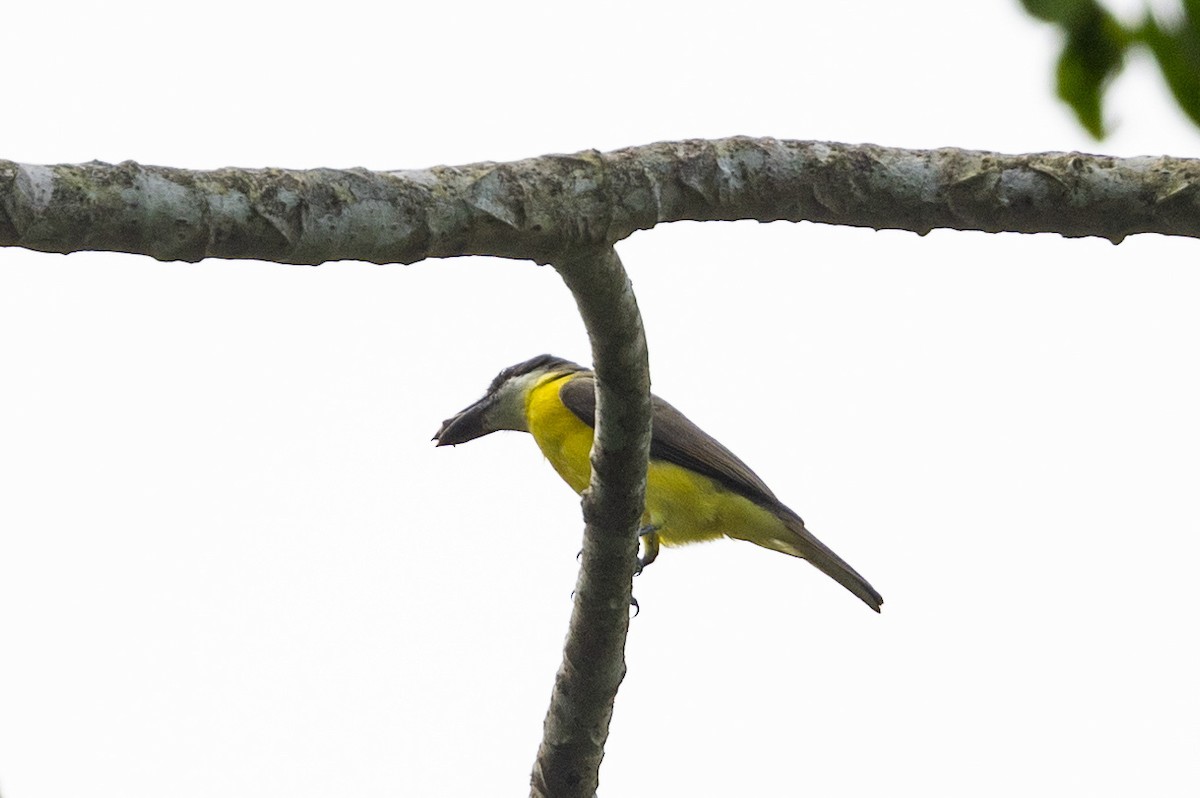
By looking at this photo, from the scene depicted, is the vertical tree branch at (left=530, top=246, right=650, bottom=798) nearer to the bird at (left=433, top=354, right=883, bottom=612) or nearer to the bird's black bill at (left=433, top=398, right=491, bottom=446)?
the bird at (left=433, top=354, right=883, bottom=612)

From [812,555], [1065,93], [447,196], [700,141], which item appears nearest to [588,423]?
[812,555]

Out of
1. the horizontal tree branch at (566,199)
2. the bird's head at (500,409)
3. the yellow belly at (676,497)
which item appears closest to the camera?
the horizontal tree branch at (566,199)

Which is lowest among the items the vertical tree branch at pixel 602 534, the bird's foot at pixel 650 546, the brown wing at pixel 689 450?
the vertical tree branch at pixel 602 534

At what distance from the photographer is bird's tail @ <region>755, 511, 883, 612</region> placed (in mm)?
6367

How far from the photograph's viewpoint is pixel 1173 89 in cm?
126

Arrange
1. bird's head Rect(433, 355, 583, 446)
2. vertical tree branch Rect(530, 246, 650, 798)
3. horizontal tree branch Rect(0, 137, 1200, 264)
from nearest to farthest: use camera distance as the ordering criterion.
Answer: horizontal tree branch Rect(0, 137, 1200, 264)
vertical tree branch Rect(530, 246, 650, 798)
bird's head Rect(433, 355, 583, 446)

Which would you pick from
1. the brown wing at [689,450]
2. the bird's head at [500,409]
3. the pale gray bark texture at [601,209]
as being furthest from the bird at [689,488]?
the pale gray bark texture at [601,209]

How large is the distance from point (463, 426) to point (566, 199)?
407 centimetres

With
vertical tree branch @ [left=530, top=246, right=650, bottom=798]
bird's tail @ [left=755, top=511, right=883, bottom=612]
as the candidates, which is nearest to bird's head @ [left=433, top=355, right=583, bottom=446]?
bird's tail @ [left=755, top=511, right=883, bottom=612]

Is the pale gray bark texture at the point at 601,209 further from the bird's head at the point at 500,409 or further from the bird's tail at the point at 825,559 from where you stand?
the bird's head at the point at 500,409

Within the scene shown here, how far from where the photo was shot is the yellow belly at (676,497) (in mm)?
6359

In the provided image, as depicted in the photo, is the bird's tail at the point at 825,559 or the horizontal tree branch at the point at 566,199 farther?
the bird's tail at the point at 825,559

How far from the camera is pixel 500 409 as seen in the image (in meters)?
6.91

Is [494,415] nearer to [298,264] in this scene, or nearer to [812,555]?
[812,555]
